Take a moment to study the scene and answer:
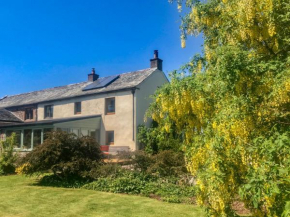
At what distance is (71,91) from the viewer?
27.1 meters

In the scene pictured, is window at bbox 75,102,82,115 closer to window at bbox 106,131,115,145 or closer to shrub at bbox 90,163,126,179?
window at bbox 106,131,115,145

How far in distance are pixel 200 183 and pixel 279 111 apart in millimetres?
2326

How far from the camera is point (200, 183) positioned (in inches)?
164

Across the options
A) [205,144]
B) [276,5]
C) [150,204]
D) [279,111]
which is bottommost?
[150,204]

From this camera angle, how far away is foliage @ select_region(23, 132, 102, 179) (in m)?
11.7

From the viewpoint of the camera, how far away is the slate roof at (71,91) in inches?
901

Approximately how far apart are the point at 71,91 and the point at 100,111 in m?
5.57

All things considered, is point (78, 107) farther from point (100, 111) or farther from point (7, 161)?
point (7, 161)

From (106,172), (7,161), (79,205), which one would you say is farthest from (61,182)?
(7,161)

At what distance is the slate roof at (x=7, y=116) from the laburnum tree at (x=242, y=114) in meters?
25.0

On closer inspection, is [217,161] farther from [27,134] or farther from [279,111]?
[27,134]

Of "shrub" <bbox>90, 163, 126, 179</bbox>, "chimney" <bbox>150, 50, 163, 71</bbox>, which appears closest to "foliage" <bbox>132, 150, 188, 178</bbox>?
"shrub" <bbox>90, 163, 126, 179</bbox>

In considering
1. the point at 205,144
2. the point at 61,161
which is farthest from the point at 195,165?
the point at 61,161

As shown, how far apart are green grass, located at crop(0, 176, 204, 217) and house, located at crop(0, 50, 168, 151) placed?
984 cm
